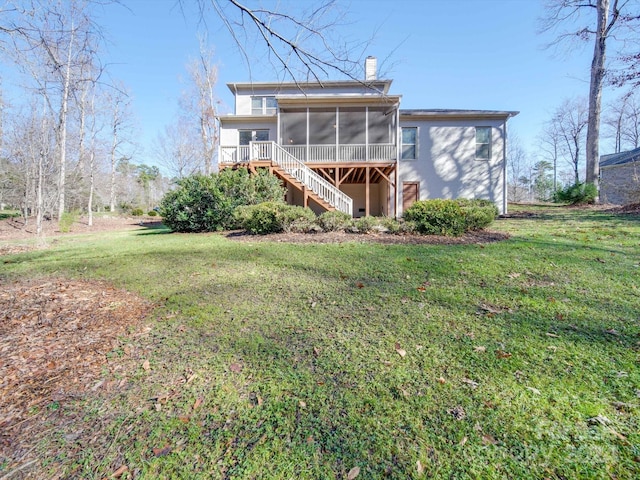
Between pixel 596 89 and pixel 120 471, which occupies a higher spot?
pixel 596 89

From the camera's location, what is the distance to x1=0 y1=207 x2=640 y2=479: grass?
5.53 feet

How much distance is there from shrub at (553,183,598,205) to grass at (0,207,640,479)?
12000 mm

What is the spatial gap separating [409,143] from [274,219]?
34.2ft

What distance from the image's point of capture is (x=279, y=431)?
188 centimetres

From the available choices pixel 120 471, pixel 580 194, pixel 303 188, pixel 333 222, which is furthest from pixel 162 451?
pixel 580 194

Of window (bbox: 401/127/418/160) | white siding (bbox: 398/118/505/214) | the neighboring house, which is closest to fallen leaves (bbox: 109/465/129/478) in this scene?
white siding (bbox: 398/118/505/214)

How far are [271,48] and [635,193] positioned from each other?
15.5 meters

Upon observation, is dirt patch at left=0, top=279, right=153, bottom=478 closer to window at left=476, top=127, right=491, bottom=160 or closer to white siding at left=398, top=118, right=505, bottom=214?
white siding at left=398, top=118, right=505, bottom=214

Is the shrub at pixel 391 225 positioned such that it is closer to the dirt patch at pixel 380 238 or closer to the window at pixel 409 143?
the dirt patch at pixel 380 238

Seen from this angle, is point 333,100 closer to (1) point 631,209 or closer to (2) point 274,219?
(2) point 274,219

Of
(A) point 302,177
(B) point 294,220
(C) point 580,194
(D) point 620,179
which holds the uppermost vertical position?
(D) point 620,179

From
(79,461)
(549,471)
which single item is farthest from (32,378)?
(549,471)

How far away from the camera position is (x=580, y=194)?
14352 millimetres

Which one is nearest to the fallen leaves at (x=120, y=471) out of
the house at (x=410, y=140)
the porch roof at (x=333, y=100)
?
the porch roof at (x=333, y=100)
